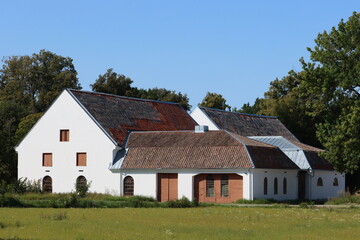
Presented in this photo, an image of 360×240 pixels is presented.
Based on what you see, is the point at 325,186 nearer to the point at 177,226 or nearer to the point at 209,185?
the point at 209,185

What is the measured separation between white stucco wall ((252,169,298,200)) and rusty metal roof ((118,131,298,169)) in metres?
0.65

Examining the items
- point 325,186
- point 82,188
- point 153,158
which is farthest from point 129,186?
point 325,186

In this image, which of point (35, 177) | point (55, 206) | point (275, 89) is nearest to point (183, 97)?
point (275, 89)

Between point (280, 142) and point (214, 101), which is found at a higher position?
point (214, 101)

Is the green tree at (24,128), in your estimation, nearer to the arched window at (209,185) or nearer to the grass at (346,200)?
the arched window at (209,185)

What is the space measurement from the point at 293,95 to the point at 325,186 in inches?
1019

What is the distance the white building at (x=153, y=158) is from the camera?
2445 inches

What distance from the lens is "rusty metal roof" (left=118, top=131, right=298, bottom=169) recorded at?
2430 inches

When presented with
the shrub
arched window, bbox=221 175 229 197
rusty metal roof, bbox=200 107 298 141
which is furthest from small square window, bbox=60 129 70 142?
rusty metal roof, bbox=200 107 298 141

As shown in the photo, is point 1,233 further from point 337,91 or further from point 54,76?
point 54,76

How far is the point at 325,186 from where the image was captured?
7131 centimetres

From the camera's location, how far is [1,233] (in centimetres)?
2808

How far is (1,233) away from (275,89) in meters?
78.1

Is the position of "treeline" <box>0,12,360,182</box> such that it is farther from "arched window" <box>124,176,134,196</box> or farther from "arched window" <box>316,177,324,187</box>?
"arched window" <box>124,176,134,196</box>
